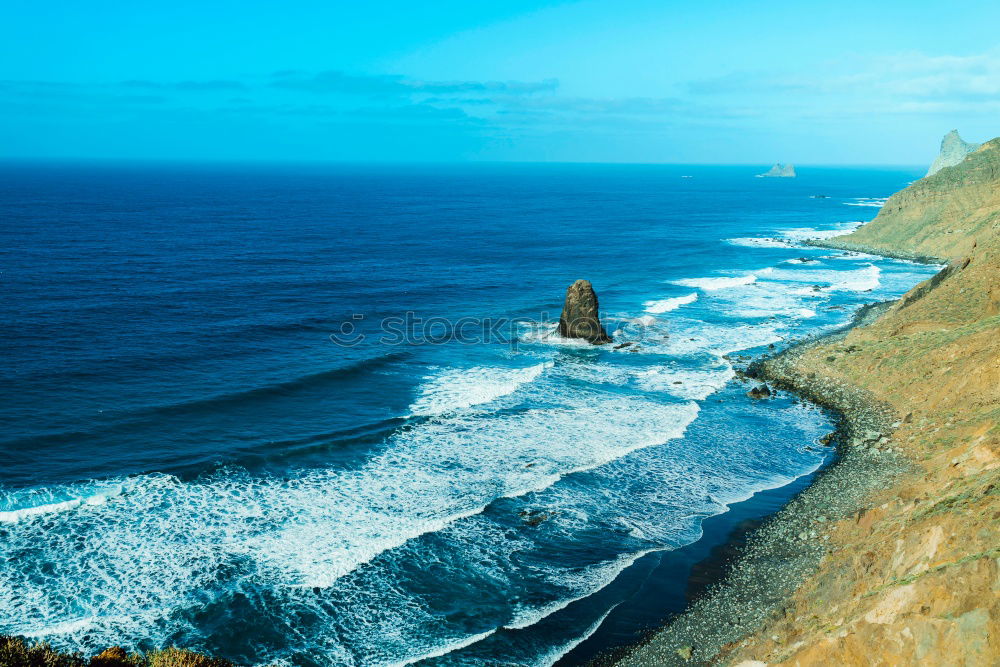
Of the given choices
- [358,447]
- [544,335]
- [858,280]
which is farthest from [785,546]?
[858,280]

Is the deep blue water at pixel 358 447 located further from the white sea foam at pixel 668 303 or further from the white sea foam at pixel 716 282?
the white sea foam at pixel 716 282

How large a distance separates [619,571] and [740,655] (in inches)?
266

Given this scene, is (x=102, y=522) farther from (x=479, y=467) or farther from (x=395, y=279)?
(x=395, y=279)

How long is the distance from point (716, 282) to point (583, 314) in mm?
35405

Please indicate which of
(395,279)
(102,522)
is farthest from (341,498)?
(395,279)

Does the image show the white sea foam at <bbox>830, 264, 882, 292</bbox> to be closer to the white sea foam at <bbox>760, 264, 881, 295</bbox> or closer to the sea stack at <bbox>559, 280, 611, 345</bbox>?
the white sea foam at <bbox>760, 264, 881, 295</bbox>

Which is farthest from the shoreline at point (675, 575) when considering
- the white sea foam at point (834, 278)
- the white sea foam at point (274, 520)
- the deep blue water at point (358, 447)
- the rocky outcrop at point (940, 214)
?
the rocky outcrop at point (940, 214)

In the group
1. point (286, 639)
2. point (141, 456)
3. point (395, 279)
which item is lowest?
point (286, 639)

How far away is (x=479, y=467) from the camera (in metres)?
35.9

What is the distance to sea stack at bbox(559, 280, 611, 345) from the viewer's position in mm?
59344

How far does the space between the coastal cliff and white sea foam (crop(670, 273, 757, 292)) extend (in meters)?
27.1

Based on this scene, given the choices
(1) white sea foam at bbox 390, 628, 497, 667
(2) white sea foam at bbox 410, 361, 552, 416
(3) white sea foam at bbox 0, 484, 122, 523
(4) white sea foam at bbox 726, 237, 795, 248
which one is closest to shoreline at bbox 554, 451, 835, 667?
(1) white sea foam at bbox 390, 628, 497, 667

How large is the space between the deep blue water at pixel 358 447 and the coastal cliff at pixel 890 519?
3.26 meters

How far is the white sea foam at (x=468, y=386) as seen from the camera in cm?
4469
